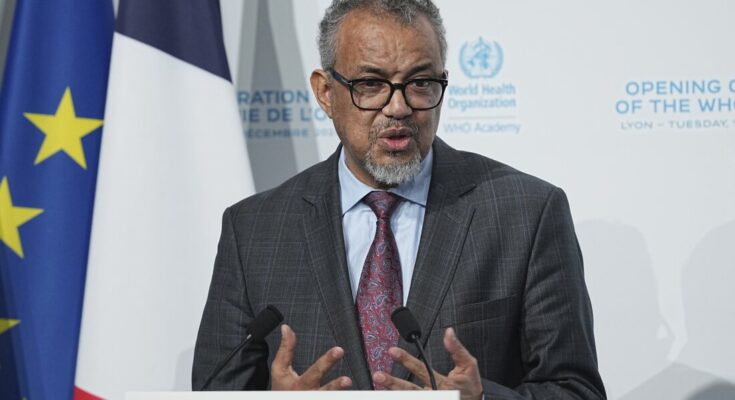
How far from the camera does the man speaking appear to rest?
2340 mm

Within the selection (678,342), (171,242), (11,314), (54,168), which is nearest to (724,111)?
(678,342)

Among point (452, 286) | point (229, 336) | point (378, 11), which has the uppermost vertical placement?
point (378, 11)

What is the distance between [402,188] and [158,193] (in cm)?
104

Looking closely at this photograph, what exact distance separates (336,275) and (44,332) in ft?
4.60

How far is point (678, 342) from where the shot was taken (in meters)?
3.32

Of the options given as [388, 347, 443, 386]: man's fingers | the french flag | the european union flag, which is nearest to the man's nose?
[388, 347, 443, 386]: man's fingers

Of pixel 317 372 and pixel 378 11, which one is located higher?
pixel 378 11

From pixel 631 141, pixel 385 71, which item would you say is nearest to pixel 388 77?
pixel 385 71

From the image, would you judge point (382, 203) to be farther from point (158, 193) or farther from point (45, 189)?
point (45, 189)

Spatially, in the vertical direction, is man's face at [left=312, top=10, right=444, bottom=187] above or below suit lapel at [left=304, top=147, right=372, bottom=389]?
above

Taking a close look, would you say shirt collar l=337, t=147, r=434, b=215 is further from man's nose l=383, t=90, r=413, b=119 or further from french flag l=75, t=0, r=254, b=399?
french flag l=75, t=0, r=254, b=399

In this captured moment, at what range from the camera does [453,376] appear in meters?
1.96

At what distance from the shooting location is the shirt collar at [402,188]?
2549 millimetres

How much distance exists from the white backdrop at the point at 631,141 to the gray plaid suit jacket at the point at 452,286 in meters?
0.86
